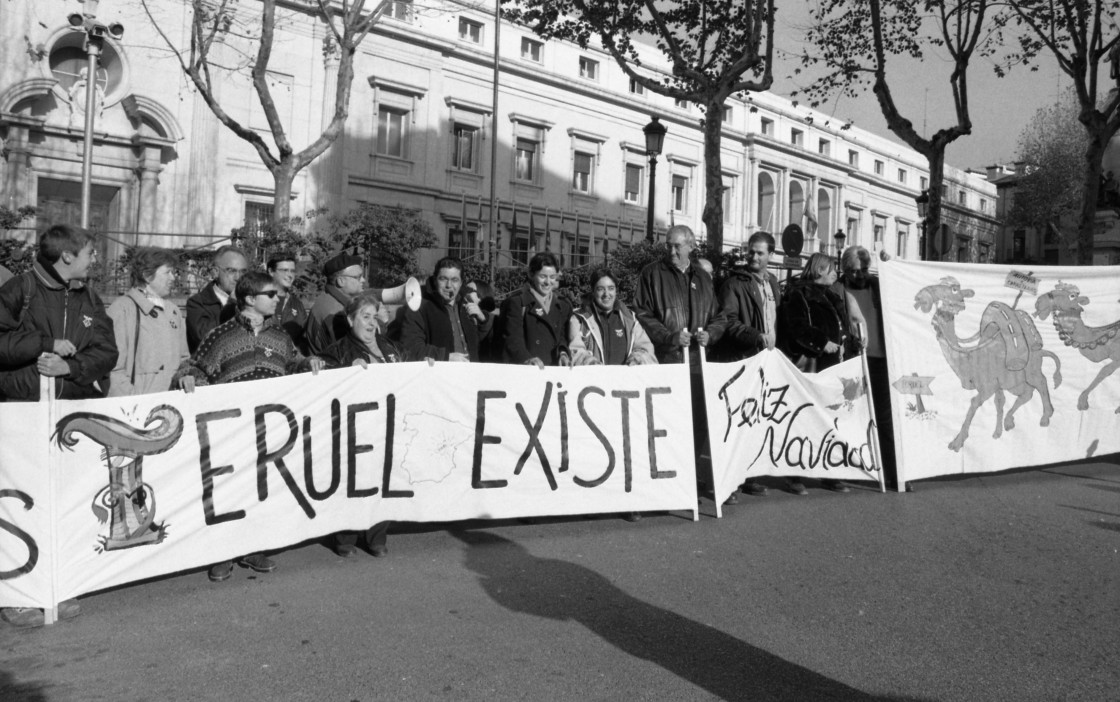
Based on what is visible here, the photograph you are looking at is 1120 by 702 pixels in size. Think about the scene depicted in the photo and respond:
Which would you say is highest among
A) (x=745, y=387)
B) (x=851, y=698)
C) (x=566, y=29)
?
(x=566, y=29)

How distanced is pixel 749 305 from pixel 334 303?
3.41 m

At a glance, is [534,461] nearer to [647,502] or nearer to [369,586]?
[647,502]

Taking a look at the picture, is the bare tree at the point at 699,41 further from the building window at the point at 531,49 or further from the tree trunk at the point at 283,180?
the building window at the point at 531,49

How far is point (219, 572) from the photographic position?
5.36 metres

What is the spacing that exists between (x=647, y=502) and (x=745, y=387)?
4.15ft

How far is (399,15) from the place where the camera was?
33.8m

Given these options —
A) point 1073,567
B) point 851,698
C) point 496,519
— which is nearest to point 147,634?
point 496,519

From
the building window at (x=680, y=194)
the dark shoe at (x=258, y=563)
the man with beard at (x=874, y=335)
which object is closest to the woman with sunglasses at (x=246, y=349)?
the dark shoe at (x=258, y=563)

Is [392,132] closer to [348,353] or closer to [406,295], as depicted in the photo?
[406,295]

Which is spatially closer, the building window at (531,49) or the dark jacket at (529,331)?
the dark jacket at (529,331)

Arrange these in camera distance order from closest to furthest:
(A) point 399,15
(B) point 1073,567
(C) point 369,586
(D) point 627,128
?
(C) point 369,586, (B) point 1073,567, (A) point 399,15, (D) point 627,128

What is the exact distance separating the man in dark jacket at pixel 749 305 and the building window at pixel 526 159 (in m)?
30.8

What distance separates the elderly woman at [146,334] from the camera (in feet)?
20.8

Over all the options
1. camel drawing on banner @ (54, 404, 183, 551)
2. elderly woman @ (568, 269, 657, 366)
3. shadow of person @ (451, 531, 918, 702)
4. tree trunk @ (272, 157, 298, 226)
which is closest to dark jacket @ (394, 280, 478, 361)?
elderly woman @ (568, 269, 657, 366)
